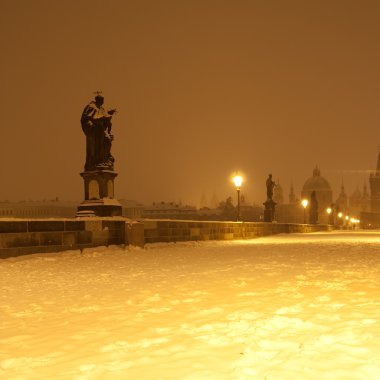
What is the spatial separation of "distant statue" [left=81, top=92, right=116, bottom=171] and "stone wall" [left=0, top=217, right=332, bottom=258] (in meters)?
2.25

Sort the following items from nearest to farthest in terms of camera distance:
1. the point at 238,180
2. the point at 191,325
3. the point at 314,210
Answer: the point at 191,325 → the point at 238,180 → the point at 314,210

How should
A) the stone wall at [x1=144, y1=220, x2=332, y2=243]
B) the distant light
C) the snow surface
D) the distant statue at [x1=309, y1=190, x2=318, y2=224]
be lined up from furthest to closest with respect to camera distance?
the distant statue at [x1=309, y1=190, x2=318, y2=224] → the distant light → the stone wall at [x1=144, y1=220, x2=332, y2=243] → the snow surface

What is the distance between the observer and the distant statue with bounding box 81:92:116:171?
14.8m

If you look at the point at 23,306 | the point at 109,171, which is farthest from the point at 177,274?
the point at 109,171

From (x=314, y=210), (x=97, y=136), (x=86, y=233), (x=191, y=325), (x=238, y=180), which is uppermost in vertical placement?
(x=97, y=136)

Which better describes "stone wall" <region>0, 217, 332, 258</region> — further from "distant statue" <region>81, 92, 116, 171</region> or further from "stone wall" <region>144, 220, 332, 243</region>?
"distant statue" <region>81, 92, 116, 171</region>

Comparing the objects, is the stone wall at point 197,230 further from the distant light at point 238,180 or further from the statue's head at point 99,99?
the statue's head at point 99,99

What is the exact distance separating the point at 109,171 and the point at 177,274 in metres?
7.60

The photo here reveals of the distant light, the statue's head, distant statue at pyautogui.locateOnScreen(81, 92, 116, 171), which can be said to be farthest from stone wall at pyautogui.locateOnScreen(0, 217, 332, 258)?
the distant light

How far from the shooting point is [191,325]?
4129 mm

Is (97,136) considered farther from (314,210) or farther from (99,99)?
(314,210)

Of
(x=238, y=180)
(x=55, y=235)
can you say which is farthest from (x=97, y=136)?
(x=238, y=180)

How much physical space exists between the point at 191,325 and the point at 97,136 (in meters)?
11.4

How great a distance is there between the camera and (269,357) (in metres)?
3.18
